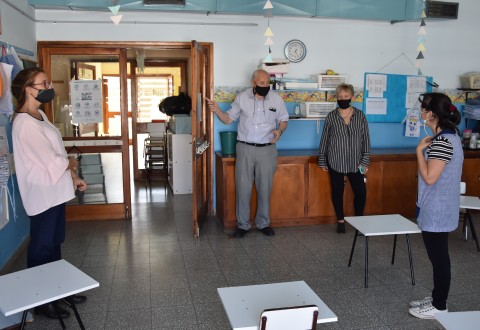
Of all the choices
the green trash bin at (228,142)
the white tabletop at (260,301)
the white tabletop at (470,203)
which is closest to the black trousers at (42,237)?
the white tabletop at (260,301)

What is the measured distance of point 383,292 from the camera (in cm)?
347

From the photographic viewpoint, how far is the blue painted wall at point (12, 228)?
12.1ft

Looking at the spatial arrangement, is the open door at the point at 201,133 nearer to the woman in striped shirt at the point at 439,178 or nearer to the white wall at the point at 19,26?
the white wall at the point at 19,26

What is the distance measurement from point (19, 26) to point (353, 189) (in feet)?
11.9

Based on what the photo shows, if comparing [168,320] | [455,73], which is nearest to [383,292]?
[168,320]

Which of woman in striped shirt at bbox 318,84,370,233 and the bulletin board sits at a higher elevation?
the bulletin board

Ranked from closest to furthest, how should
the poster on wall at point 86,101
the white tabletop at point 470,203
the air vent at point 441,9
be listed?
the white tabletop at point 470,203
the poster on wall at point 86,101
the air vent at point 441,9

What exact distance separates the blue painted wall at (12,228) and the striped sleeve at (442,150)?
3.14 metres

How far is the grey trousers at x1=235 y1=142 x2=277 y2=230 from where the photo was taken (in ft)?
15.4

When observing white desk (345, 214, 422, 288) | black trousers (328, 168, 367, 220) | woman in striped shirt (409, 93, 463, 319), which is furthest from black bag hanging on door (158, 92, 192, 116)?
woman in striped shirt (409, 93, 463, 319)

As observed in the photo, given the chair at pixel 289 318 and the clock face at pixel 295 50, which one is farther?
the clock face at pixel 295 50

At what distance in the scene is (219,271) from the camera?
3871mm

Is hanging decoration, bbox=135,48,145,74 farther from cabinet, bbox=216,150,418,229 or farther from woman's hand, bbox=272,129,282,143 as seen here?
woman's hand, bbox=272,129,282,143

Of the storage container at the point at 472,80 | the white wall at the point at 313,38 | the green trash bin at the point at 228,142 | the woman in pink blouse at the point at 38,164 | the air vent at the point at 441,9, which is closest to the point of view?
the woman in pink blouse at the point at 38,164
